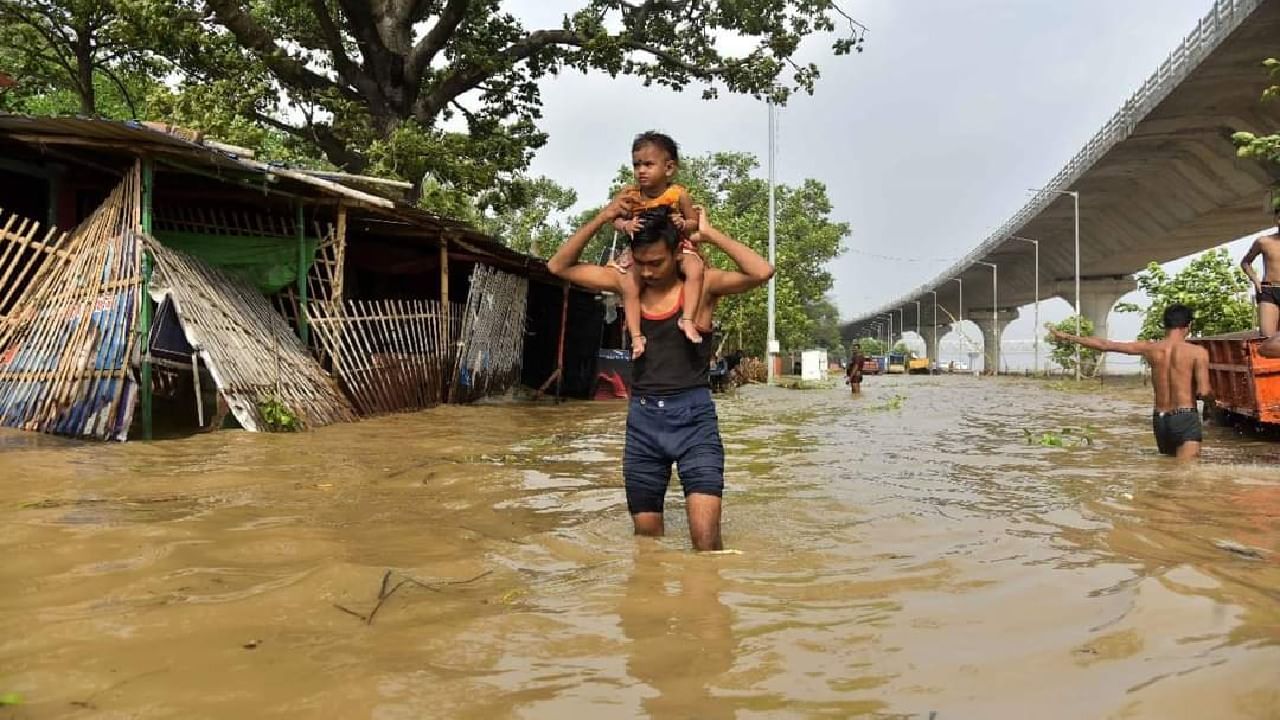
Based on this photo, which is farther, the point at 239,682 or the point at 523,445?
the point at 523,445

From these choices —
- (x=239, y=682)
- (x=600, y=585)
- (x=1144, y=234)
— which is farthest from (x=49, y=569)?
(x=1144, y=234)

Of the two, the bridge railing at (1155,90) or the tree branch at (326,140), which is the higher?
the bridge railing at (1155,90)

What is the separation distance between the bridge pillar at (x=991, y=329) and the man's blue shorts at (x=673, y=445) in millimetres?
70310

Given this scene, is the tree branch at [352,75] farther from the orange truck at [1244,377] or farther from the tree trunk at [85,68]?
the orange truck at [1244,377]

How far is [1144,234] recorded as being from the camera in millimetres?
42250

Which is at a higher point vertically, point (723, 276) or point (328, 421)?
point (723, 276)

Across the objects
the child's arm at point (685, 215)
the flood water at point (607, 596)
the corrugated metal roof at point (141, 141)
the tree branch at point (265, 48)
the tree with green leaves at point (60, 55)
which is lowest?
the flood water at point (607, 596)

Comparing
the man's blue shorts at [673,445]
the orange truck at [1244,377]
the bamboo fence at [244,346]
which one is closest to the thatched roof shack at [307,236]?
the bamboo fence at [244,346]

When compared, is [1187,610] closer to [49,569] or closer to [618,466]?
[49,569]

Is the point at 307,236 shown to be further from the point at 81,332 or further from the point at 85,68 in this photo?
the point at 85,68

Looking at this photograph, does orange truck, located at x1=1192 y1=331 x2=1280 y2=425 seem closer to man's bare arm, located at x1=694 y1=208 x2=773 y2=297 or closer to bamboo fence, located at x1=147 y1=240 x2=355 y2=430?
man's bare arm, located at x1=694 y1=208 x2=773 y2=297

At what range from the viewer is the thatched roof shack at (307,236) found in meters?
8.47

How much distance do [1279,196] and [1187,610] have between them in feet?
29.8

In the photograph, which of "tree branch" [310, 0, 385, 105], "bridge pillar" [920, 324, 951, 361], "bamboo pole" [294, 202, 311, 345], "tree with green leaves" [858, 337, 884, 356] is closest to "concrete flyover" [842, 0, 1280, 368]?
"bamboo pole" [294, 202, 311, 345]
